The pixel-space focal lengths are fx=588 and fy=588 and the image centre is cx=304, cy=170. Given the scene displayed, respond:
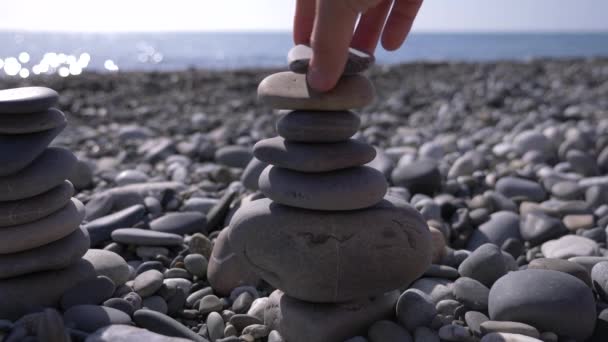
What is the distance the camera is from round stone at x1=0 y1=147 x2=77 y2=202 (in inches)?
94.6

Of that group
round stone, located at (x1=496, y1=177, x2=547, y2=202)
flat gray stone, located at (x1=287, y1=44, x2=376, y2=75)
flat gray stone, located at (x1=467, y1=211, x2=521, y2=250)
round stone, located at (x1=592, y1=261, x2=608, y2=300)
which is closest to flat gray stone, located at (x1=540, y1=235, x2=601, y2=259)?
flat gray stone, located at (x1=467, y1=211, x2=521, y2=250)

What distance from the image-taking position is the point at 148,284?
2.72m

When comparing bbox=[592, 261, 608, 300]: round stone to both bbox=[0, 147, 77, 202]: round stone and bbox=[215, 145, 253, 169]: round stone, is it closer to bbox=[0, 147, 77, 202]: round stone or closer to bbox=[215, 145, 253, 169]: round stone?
bbox=[0, 147, 77, 202]: round stone

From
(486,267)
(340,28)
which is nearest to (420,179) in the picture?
(486,267)

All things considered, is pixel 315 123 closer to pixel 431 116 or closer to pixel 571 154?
pixel 571 154

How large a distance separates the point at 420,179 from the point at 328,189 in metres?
2.23

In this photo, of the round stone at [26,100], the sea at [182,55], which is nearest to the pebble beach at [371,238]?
the round stone at [26,100]

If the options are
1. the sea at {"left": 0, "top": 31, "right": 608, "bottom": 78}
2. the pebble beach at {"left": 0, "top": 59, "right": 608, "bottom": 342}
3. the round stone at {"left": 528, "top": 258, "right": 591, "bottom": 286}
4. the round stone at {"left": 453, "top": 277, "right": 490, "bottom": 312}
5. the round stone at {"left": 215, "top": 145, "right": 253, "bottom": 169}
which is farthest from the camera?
the sea at {"left": 0, "top": 31, "right": 608, "bottom": 78}

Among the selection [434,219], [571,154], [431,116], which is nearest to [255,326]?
[434,219]

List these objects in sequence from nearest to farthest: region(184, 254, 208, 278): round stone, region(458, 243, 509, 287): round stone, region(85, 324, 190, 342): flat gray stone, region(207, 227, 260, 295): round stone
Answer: region(85, 324, 190, 342): flat gray stone < region(458, 243, 509, 287): round stone < region(207, 227, 260, 295): round stone < region(184, 254, 208, 278): round stone

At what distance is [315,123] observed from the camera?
236cm

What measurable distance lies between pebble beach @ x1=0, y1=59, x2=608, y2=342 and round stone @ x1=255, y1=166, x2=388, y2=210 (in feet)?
0.19

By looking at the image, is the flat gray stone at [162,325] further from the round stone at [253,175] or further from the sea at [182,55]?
the sea at [182,55]

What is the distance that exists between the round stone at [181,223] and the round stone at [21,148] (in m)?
1.21
